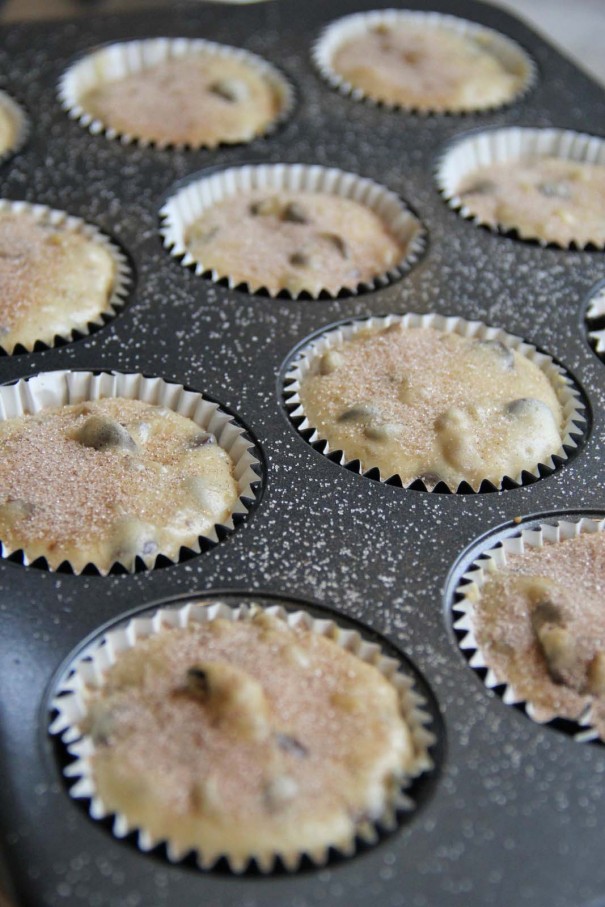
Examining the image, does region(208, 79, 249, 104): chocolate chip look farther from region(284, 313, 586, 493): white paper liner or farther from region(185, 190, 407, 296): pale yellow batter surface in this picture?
region(284, 313, 586, 493): white paper liner

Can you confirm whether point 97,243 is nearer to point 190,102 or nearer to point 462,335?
point 190,102

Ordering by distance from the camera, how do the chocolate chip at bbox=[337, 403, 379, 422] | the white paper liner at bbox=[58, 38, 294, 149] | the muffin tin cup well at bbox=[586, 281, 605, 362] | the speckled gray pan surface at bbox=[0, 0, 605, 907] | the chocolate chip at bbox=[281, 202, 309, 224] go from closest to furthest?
the speckled gray pan surface at bbox=[0, 0, 605, 907], the chocolate chip at bbox=[337, 403, 379, 422], the muffin tin cup well at bbox=[586, 281, 605, 362], the chocolate chip at bbox=[281, 202, 309, 224], the white paper liner at bbox=[58, 38, 294, 149]

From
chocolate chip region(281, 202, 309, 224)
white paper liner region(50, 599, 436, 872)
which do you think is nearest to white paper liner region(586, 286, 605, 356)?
chocolate chip region(281, 202, 309, 224)

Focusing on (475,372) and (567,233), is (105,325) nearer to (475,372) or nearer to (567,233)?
(475,372)

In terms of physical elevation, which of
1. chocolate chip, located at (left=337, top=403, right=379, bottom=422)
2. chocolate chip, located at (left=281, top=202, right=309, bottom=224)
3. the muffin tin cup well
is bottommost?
chocolate chip, located at (left=281, top=202, right=309, bottom=224)

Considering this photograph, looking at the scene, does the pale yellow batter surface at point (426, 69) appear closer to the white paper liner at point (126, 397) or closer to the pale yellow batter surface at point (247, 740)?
the white paper liner at point (126, 397)
